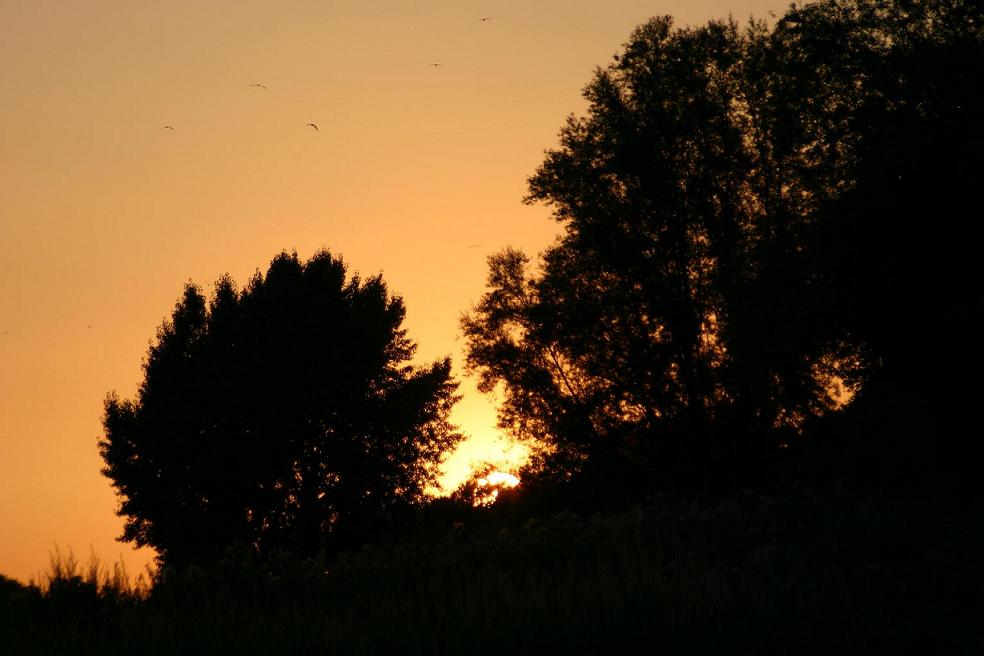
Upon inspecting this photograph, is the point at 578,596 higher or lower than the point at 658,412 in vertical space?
lower

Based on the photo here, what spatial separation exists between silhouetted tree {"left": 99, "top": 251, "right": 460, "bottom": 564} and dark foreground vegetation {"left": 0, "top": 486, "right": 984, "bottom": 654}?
2459cm

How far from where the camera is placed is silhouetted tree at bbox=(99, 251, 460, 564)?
39281 mm

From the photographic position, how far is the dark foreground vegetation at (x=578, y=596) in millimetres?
9516

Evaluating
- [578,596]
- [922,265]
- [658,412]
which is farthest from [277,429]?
[578,596]

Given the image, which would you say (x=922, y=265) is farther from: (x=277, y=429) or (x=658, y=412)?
(x=277, y=429)

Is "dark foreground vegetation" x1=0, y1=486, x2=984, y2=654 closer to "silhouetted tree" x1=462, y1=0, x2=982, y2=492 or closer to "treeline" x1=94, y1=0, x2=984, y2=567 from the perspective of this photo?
"treeline" x1=94, y1=0, x2=984, y2=567

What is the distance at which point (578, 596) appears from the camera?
35.6 ft

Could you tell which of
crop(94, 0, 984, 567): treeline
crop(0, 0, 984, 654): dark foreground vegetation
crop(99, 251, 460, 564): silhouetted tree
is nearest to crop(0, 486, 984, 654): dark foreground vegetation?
crop(0, 0, 984, 654): dark foreground vegetation

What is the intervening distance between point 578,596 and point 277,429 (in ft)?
97.5

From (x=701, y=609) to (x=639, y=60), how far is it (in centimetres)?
2447

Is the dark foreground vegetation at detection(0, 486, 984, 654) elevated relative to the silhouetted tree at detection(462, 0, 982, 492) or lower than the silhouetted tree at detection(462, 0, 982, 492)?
lower

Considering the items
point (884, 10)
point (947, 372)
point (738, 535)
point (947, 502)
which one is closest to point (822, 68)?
point (884, 10)

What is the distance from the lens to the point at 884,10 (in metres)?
27.4

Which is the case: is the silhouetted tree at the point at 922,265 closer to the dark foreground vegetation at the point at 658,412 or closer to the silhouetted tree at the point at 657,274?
the dark foreground vegetation at the point at 658,412
